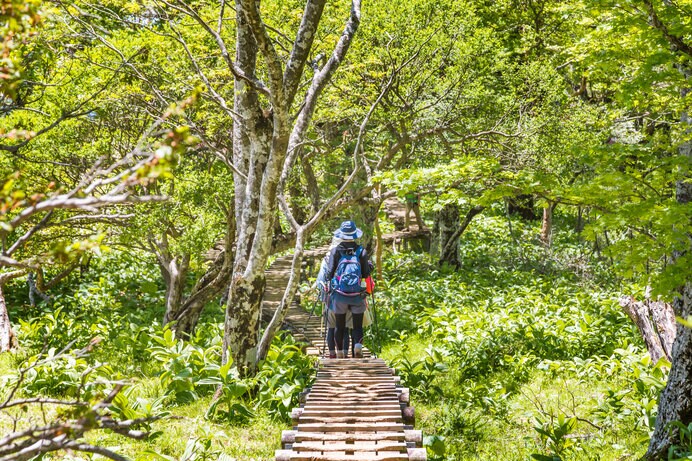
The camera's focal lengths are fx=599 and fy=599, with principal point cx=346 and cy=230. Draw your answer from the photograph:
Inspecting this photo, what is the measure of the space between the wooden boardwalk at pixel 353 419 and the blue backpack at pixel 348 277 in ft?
3.38

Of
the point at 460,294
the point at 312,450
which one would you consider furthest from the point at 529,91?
the point at 312,450

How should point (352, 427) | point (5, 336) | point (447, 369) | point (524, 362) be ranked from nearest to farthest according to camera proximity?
point (352, 427) < point (447, 369) < point (524, 362) < point (5, 336)

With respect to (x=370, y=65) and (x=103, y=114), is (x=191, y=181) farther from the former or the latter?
(x=370, y=65)

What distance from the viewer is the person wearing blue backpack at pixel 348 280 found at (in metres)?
9.00

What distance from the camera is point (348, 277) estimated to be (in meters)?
8.97

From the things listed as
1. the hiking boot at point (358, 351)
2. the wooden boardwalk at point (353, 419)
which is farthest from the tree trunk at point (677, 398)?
the hiking boot at point (358, 351)

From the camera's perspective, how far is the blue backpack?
353 inches

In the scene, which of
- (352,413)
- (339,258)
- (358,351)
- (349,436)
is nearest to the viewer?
(349,436)

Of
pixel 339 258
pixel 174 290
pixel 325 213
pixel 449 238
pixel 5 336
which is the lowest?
pixel 5 336

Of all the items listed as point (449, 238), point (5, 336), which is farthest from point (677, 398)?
point (449, 238)

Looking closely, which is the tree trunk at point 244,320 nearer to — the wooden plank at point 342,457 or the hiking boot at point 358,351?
the hiking boot at point 358,351

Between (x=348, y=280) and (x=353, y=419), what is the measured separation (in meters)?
2.76

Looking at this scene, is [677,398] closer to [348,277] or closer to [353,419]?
[353,419]

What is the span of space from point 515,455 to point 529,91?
11848 mm
